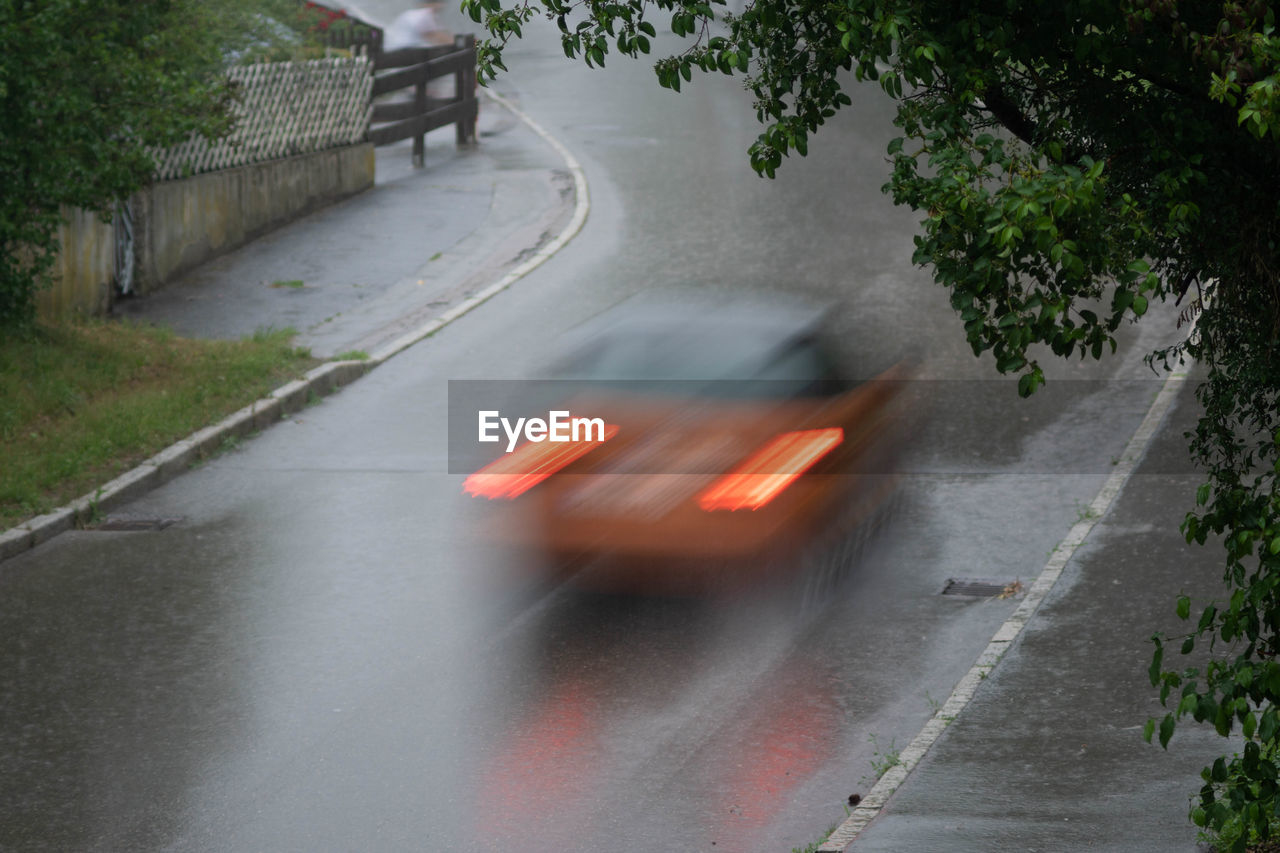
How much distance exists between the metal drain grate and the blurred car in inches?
104

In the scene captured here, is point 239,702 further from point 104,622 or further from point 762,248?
point 762,248

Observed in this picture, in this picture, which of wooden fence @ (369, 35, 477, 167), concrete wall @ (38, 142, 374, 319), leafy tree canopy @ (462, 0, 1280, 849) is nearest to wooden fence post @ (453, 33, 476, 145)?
wooden fence @ (369, 35, 477, 167)

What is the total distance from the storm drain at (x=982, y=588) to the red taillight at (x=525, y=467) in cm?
251

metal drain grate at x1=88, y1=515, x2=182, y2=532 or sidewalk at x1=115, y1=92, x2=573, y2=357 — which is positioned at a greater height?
sidewalk at x1=115, y1=92, x2=573, y2=357

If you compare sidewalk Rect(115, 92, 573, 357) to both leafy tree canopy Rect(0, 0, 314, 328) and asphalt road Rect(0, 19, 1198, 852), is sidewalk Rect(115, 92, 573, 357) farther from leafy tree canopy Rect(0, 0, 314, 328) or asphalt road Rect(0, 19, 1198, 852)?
leafy tree canopy Rect(0, 0, 314, 328)

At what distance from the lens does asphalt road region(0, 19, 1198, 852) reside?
766 centimetres

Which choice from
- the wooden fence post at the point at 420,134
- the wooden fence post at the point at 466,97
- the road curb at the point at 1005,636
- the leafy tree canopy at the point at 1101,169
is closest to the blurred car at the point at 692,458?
the road curb at the point at 1005,636

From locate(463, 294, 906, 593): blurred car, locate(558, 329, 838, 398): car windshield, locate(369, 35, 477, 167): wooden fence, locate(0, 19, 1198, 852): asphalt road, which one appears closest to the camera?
locate(0, 19, 1198, 852): asphalt road

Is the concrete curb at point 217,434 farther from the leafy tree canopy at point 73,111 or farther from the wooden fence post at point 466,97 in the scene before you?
the wooden fence post at point 466,97

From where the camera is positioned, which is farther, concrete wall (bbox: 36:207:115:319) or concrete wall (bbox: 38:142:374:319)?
concrete wall (bbox: 38:142:374:319)

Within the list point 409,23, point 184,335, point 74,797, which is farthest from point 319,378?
point 409,23

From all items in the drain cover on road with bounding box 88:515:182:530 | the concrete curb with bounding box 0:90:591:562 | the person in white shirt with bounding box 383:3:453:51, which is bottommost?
the drain cover on road with bounding box 88:515:182:530

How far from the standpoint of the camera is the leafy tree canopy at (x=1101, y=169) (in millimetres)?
4449

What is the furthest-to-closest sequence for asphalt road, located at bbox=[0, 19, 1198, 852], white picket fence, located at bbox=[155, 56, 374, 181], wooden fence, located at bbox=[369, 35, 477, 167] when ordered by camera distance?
wooden fence, located at bbox=[369, 35, 477, 167] → white picket fence, located at bbox=[155, 56, 374, 181] → asphalt road, located at bbox=[0, 19, 1198, 852]
